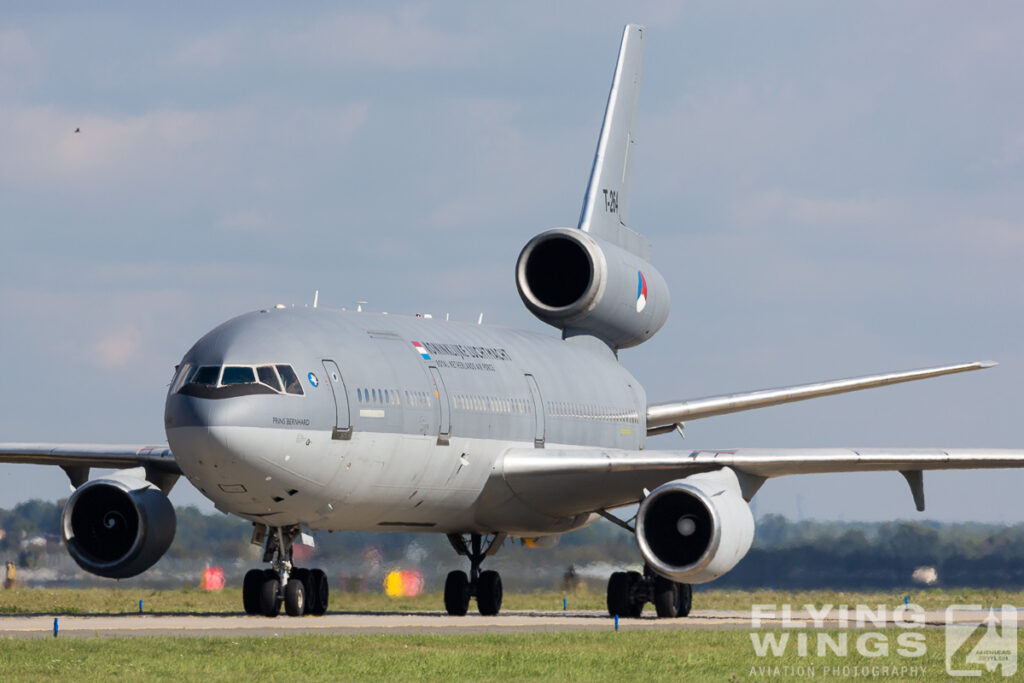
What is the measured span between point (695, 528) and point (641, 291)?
988cm

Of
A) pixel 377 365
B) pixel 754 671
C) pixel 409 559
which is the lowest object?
pixel 754 671

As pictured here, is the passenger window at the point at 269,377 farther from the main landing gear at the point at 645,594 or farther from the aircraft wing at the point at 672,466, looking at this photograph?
the main landing gear at the point at 645,594

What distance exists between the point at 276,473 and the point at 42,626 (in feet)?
11.5

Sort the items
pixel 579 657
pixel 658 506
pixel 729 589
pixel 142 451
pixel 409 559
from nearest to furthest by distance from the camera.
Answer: pixel 579 657 → pixel 658 506 → pixel 142 451 → pixel 409 559 → pixel 729 589

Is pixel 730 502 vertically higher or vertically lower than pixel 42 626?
higher

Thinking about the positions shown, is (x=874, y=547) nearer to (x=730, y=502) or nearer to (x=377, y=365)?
(x=730, y=502)

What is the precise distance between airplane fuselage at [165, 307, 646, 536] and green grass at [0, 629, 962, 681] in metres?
3.21

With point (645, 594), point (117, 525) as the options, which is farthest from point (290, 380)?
point (645, 594)

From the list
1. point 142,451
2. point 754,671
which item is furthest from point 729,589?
point 754,671

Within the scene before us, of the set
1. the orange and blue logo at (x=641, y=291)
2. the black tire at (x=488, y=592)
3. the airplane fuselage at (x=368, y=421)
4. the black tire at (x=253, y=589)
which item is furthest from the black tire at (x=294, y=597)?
the orange and blue logo at (x=641, y=291)

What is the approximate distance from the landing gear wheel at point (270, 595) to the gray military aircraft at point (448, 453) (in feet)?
0.10

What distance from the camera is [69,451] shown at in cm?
2688

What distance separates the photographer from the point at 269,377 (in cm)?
2173

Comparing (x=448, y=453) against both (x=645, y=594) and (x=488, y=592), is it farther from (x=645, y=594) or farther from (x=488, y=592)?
(x=645, y=594)
